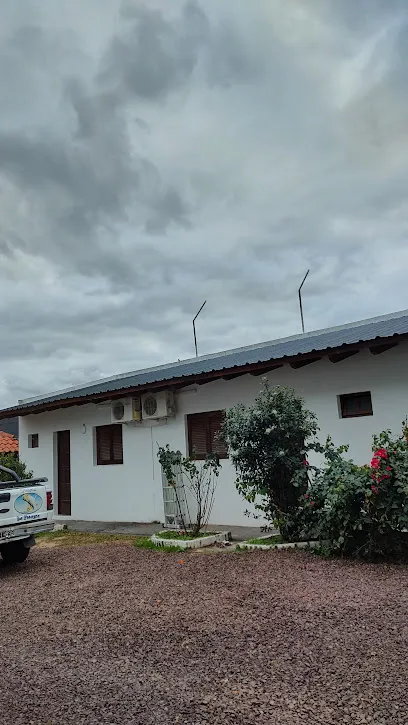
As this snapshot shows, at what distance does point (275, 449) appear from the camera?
715 cm

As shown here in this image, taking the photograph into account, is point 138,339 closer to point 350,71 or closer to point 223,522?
point 223,522

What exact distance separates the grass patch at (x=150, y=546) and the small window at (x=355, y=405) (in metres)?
3.36

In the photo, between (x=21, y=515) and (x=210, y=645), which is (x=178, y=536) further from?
(x=210, y=645)

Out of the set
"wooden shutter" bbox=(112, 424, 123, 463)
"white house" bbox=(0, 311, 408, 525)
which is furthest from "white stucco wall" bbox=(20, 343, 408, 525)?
"wooden shutter" bbox=(112, 424, 123, 463)

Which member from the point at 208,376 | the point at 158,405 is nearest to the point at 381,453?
the point at 208,376

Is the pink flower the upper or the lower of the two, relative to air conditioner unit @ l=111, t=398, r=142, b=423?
lower

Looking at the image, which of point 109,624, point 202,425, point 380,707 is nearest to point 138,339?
point 202,425

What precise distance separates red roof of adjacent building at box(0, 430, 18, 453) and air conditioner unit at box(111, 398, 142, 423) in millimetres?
7441

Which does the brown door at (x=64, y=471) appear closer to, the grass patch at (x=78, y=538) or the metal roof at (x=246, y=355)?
the metal roof at (x=246, y=355)

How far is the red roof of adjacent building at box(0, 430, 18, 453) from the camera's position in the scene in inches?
685

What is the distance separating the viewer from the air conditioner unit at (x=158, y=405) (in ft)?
34.3

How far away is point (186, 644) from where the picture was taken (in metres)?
3.81

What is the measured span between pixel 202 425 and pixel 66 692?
Answer: 7.25 metres

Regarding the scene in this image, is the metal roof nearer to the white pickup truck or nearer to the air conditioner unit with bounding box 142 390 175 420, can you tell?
the air conditioner unit with bounding box 142 390 175 420
